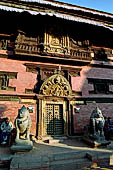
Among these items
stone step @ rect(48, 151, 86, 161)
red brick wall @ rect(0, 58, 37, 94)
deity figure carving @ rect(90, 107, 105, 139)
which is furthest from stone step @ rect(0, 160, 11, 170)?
deity figure carving @ rect(90, 107, 105, 139)

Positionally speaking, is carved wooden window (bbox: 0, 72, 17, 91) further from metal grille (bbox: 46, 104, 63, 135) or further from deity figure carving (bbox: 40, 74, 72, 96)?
metal grille (bbox: 46, 104, 63, 135)

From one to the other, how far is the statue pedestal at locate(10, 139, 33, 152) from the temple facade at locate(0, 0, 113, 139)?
1.93 m

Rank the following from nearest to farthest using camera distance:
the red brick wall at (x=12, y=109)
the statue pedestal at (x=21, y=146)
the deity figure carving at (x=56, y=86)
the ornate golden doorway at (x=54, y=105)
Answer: the statue pedestal at (x=21, y=146), the red brick wall at (x=12, y=109), the ornate golden doorway at (x=54, y=105), the deity figure carving at (x=56, y=86)

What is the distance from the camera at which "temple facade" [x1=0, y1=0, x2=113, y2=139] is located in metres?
7.03

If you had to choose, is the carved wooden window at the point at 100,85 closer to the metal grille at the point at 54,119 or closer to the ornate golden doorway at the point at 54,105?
the ornate golden doorway at the point at 54,105

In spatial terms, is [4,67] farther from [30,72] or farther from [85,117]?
[85,117]

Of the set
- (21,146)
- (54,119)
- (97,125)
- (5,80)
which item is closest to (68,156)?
(21,146)

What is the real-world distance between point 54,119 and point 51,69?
3201 mm

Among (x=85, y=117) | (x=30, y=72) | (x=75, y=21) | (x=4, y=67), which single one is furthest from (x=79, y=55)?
(x=4, y=67)

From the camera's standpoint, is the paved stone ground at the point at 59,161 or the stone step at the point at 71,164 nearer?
the paved stone ground at the point at 59,161

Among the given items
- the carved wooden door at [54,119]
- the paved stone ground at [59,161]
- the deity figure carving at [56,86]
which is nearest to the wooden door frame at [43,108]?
the carved wooden door at [54,119]

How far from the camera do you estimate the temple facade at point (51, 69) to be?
703 centimetres

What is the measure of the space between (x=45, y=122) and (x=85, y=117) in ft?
8.44

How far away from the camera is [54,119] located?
23.7 ft
